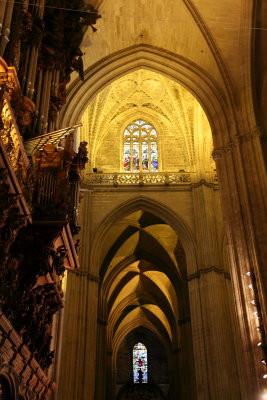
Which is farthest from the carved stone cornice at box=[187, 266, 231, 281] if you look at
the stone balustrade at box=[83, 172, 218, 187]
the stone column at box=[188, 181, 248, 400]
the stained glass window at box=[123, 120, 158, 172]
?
the stained glass window at box=[123, 120, 158, 172]

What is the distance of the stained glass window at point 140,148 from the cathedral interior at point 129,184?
2.4 inches

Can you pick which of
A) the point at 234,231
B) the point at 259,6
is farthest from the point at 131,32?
the point at 234,231

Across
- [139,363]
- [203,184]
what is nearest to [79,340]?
[203,184]

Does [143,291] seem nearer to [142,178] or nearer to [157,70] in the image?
[142,178]

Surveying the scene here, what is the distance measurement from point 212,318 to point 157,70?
25.6 ft

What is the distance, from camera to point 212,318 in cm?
1431

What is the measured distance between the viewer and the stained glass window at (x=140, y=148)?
61.8ft

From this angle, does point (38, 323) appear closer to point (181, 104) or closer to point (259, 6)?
point (259, 6)

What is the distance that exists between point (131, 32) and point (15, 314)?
400 inches

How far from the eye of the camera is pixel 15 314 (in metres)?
6.27

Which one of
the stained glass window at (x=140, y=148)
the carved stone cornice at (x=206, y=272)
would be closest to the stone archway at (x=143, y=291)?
the carved stone cornice at (x=206, y=272)

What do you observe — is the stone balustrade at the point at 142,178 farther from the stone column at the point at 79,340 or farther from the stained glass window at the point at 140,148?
the stone column at the point at 79,340

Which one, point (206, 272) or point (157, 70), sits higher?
point (157, 70)

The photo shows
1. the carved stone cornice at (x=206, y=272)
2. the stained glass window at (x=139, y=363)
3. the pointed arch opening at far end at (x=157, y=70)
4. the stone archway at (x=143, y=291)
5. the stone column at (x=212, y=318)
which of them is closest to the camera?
the pointed arch opening at far end at (x=157, y=70)
